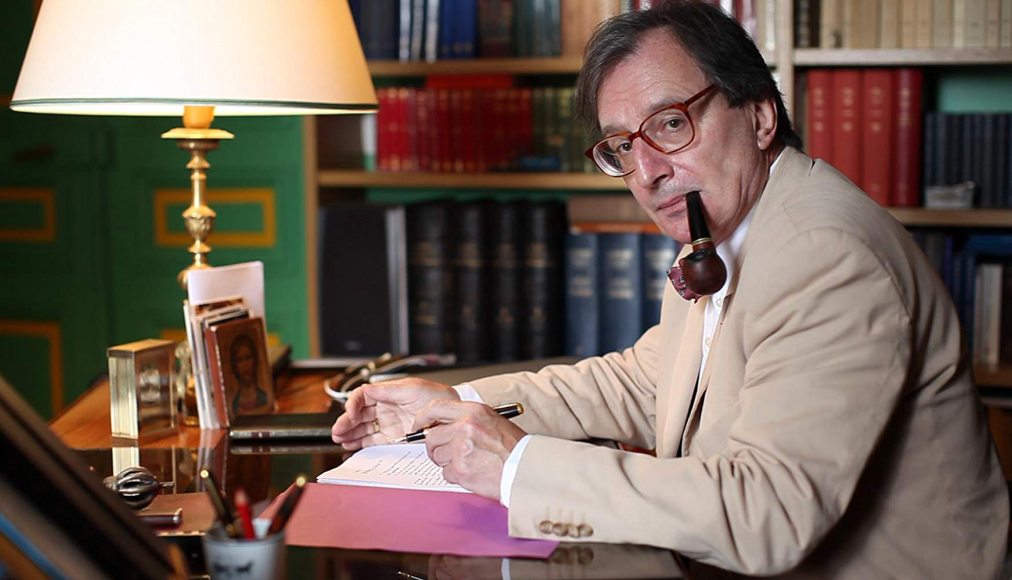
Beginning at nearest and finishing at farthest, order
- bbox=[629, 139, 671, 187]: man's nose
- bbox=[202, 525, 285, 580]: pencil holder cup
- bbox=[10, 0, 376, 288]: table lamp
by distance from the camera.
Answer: bbox=[202, 525, 285, 580]: pencil holder cup < bbox=[629, 139, 671, 187]: man's nose < bbox=[10, 0, 376, 288]: table lamp

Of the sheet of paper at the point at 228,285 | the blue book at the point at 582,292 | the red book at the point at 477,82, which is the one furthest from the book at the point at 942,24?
the sheet of paper at the point at 228,285

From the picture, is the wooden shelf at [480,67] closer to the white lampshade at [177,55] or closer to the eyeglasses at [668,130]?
the white lampshade at [177,55]

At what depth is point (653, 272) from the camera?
2.64 m

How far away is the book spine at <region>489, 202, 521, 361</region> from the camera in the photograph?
106 inches

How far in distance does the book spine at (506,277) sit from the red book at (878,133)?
79 cm

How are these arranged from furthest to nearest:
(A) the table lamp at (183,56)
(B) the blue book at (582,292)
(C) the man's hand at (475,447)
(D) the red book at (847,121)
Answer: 1. (B) the blue book at (582,292)
2. (D) the red book at (847,121)
3. (A) the table lamp at (183,56)
4. (C) the man's hand at (475,447)

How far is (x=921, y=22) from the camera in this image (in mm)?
2516

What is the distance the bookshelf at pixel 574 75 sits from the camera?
2.52 metres

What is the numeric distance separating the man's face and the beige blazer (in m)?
0.04

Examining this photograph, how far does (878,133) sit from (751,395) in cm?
161

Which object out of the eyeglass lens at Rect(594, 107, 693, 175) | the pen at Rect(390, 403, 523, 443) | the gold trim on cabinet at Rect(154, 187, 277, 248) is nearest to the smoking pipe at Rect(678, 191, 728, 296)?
Answer: the eyeglass lens at Rect(594, 107, 693, 175)

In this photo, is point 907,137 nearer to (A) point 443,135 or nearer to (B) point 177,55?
(A) point 443,135

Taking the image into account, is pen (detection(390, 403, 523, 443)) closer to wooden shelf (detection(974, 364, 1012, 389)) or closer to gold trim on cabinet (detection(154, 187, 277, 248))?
wooden shelf (detection(974, 364, 1012, 389))

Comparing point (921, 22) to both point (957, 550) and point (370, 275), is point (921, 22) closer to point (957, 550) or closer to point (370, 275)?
point (370, 275)
